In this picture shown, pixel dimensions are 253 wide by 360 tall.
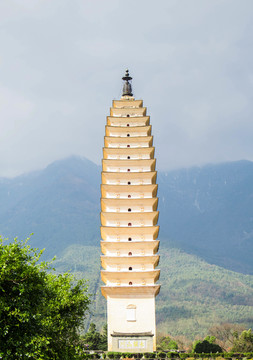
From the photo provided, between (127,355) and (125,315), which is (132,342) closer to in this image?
(127,355)

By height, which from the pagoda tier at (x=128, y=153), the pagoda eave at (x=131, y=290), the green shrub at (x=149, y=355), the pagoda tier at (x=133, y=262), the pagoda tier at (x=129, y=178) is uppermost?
the pagoda tier at (x=128, y=153)

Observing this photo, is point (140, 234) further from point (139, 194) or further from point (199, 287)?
point (199, 287)

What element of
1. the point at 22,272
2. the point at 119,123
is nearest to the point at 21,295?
the point at 22,272

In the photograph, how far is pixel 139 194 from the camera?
46438 mm

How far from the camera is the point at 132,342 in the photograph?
39.7 meters

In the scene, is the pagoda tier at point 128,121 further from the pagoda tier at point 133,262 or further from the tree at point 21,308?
the tree at point 21,308

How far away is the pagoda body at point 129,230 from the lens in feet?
133

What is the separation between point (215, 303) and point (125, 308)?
94.2m

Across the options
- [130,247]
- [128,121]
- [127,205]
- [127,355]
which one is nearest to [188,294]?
[128,121]

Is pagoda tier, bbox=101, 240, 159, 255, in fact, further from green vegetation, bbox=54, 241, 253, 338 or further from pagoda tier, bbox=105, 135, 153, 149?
green vegetation, bbox=54, 241, 253, 338

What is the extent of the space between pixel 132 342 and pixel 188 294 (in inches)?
3897

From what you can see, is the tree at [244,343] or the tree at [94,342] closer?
the tree at [244,343]

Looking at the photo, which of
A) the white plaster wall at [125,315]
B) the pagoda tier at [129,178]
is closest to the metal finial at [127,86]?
the pagoda tier at [129,178]

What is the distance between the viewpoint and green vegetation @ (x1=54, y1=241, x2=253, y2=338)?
10506cm
